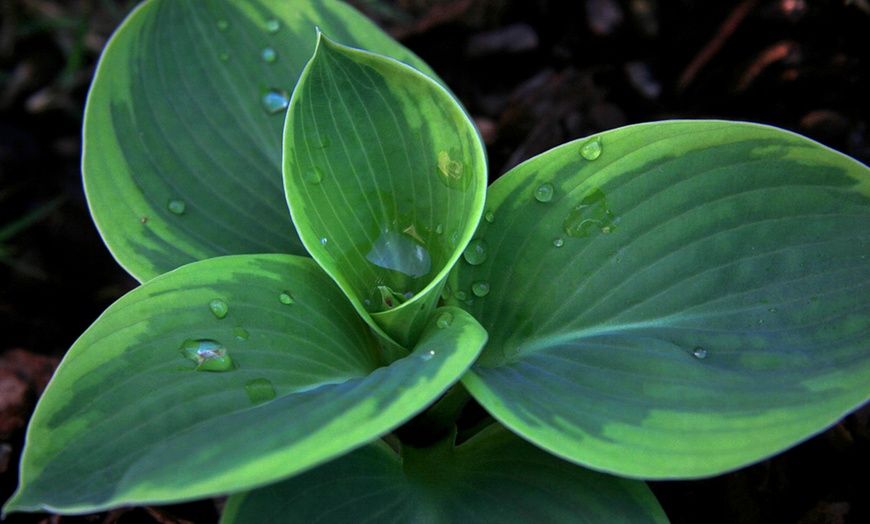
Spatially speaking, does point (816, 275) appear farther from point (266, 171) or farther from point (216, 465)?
point (266, 171)

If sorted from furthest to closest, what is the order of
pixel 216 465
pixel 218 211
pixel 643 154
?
pixel 218 211 → pixel 643 154 → pixel 216 465

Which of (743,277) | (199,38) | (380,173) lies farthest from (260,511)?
(199,38)

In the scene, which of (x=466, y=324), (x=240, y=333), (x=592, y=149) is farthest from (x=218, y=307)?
A: (x=592, y=149)

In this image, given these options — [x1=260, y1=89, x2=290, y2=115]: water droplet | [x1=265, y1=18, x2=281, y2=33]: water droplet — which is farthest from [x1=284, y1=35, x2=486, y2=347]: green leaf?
[x1=265, y1=18, x2=281, y2=33]: water droplet

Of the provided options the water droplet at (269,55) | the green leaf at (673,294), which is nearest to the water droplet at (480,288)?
the green leaf at (673,294)

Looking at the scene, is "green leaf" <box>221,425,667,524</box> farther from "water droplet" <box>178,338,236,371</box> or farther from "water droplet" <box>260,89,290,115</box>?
"water droplet" <box>260,89,290,115</box>

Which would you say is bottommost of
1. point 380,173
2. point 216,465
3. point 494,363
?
point 494,363

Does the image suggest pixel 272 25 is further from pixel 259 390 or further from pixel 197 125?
pixel 259 390
